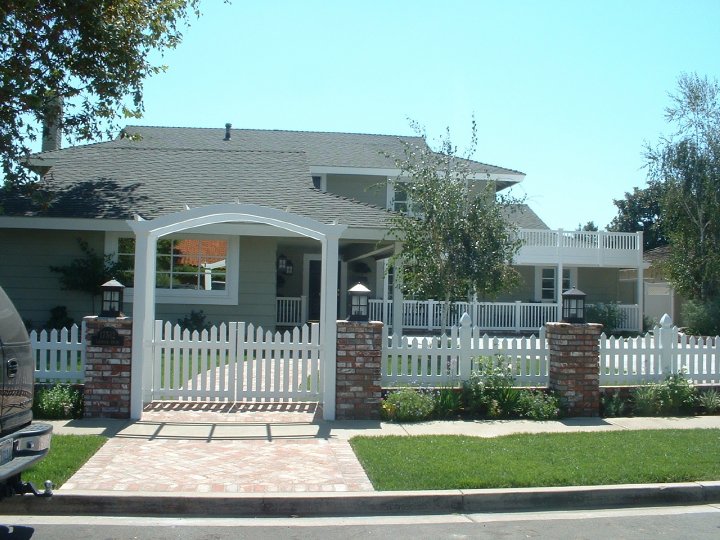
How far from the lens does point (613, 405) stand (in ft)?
35.7

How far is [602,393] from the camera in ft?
36.0

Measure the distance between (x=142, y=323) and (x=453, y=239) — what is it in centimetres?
558

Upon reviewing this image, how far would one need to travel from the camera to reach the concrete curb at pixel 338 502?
6.73 m

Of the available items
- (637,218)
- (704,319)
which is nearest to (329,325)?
(704,319)

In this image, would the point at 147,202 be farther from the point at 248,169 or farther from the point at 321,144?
the point at 321,144

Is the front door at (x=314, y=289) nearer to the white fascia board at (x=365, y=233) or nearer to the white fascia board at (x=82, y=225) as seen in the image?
the white fascia board at (x=82, y=225)

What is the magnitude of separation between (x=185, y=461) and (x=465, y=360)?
4.39 m

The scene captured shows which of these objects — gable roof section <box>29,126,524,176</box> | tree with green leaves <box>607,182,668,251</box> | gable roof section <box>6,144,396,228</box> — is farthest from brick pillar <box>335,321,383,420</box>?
tree with green leaves <box>607,182,668,251</box>

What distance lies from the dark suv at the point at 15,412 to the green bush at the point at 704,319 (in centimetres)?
1990

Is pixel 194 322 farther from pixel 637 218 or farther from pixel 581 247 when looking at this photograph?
pixel 637 218

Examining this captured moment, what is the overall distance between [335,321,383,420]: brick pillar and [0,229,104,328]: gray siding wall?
875cm

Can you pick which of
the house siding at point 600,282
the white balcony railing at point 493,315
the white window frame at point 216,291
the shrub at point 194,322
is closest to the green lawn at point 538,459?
the shrub at point 194,322

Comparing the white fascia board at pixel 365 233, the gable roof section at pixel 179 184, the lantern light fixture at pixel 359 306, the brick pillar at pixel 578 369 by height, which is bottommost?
the brick pillar at pixel 578 369

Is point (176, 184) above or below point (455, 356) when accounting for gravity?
above
